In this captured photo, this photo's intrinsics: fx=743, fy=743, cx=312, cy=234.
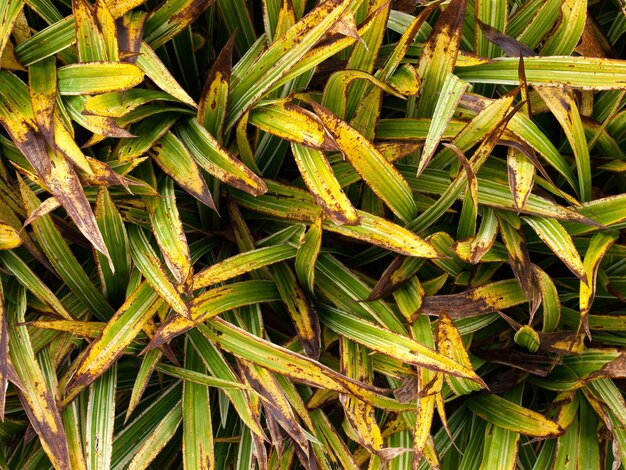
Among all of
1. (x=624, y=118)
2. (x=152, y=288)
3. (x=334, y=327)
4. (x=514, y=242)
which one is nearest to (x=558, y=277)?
(x=514, y=242)

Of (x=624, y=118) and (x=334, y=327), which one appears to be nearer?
(x=334, y=327)

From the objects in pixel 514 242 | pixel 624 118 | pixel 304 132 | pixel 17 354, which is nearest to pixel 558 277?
pixel 514 242

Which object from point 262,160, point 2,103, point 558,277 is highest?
point 2,103

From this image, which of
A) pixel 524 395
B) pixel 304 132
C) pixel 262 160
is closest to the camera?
pixel 304 132

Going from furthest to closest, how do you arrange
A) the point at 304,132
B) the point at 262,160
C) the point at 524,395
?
the point at 524,395, the point at 262,160, the point at 304,132

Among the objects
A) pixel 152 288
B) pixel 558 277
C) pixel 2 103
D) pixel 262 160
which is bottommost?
pixel 558 277

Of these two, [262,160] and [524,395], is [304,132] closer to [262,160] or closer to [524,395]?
[262,160]

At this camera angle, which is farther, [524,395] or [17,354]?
[524,395]

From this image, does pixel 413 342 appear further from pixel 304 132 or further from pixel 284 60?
pixel 284 60

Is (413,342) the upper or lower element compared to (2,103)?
lower
